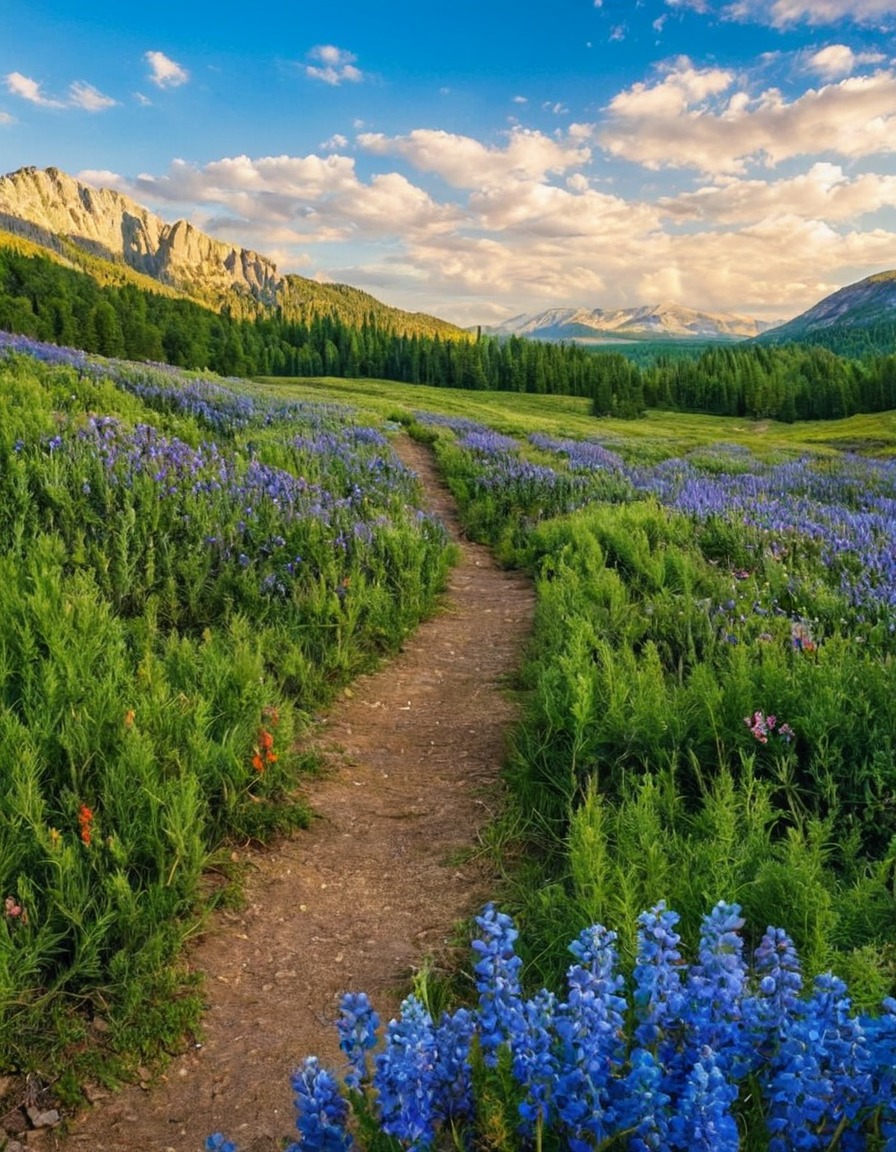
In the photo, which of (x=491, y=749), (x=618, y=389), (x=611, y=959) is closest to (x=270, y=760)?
(x=491, y=749)

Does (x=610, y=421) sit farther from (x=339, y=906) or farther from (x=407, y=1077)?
(x=407, y=1077)

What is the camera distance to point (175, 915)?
10.8 ft

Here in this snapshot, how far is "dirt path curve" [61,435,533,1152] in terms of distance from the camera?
Result: 2.63 meters

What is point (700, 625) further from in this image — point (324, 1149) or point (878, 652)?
point (324, 1149)

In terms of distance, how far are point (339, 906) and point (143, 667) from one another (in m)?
1.88

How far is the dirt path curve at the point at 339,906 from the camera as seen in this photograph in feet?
8.63

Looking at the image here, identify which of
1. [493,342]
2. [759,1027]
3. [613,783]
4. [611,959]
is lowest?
[613,783]

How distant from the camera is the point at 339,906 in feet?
12.2

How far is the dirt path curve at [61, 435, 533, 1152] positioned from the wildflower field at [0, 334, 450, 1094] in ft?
0.61

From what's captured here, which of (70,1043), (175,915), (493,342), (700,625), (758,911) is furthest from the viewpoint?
(493,342)

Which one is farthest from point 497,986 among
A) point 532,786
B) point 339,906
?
point 532,786

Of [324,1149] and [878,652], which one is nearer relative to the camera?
[324,1149]

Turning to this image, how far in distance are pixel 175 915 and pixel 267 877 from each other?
65cm

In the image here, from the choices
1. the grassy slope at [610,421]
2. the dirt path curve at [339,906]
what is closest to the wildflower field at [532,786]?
the dirt path curve at [339,906]
